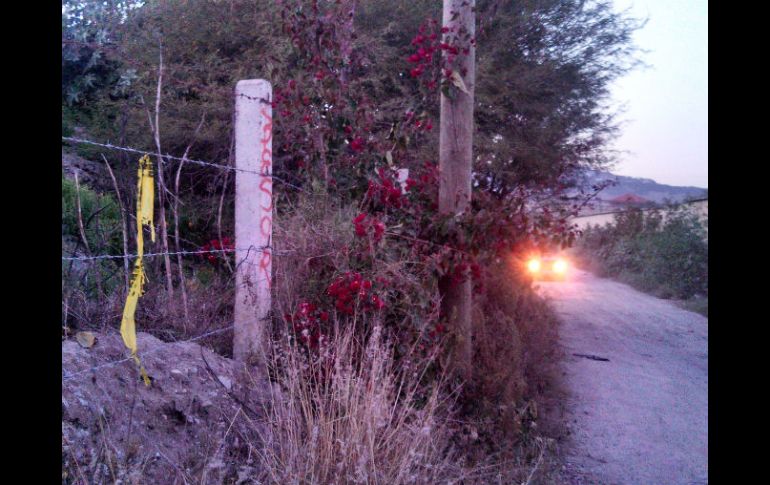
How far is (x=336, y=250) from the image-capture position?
425 cm

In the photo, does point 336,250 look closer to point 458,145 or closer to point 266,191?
point 266,191

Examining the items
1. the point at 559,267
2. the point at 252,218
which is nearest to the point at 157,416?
the point at 252,218

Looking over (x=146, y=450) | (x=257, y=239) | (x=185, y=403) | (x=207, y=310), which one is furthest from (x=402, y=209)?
(x=146, y=450)

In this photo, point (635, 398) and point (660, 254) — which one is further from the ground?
point (660, 254)

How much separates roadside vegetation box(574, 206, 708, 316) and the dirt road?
3410 millimetres

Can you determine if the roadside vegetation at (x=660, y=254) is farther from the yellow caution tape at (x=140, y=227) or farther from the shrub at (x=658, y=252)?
the yellow caution tape at (x=140, y=227)

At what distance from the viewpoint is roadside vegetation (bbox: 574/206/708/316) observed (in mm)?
16094

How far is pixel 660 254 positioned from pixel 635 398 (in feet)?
42.1

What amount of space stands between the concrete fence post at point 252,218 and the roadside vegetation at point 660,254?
442 inches

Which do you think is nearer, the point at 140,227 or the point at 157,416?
the point at 140,227

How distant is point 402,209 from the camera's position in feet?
16.6

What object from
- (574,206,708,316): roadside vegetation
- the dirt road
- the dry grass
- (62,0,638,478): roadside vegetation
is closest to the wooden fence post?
(62,0,638,478): roadside vegetation

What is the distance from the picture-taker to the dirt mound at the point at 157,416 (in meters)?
2.66
